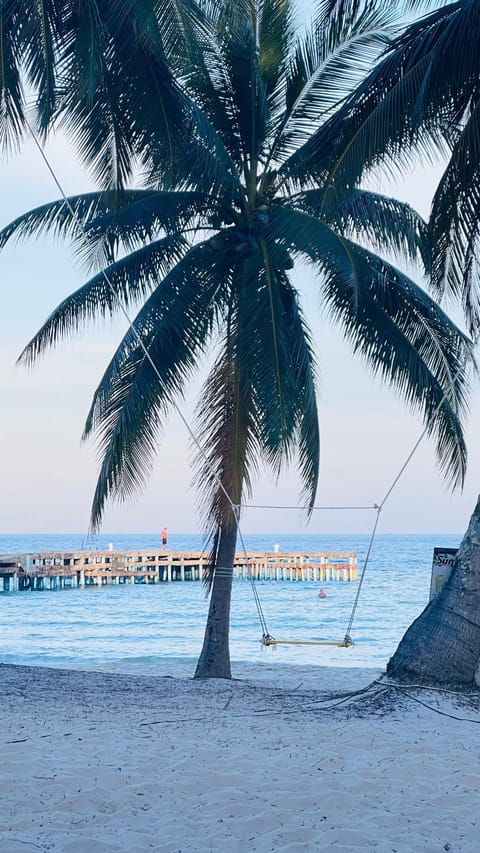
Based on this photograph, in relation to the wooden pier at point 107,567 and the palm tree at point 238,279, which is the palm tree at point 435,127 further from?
the wooden pier at point 107,567

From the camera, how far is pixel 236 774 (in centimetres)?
532

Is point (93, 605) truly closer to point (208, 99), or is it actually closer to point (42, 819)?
point (208, 99)

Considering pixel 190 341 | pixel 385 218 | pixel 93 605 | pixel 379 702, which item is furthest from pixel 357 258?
pixel 93 605

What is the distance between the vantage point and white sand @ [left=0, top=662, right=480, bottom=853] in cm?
440

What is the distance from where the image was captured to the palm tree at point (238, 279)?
10.6m

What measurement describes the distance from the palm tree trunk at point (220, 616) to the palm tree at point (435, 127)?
350 cm

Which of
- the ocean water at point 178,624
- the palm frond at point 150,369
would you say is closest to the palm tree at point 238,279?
the palm frond at point 150,369

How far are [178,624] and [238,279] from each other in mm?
21800

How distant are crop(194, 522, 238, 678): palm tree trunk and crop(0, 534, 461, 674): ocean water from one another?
4.38m

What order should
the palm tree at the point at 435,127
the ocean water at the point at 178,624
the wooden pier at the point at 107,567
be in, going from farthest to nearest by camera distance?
the wooden pier at the point at 107,567, the ocean water at the point at 178,624, the palm tree at the point at 435,127

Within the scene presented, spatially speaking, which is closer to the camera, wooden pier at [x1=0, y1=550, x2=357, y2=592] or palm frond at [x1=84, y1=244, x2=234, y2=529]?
palm frond at [x1=84, y1=244, x2=234, y2=529]

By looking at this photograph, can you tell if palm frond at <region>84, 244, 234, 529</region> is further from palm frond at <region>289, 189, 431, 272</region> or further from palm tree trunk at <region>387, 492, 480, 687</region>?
palm tree trunk at <region>387, 492, 480, 687</region>

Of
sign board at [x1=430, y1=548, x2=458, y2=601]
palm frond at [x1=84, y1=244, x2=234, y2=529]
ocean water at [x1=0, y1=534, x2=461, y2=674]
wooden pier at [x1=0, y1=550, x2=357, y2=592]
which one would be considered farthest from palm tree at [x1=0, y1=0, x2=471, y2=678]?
wooden pier at [x1=0, y1=550, x2=357, y2=592]

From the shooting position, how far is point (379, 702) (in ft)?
24.6
